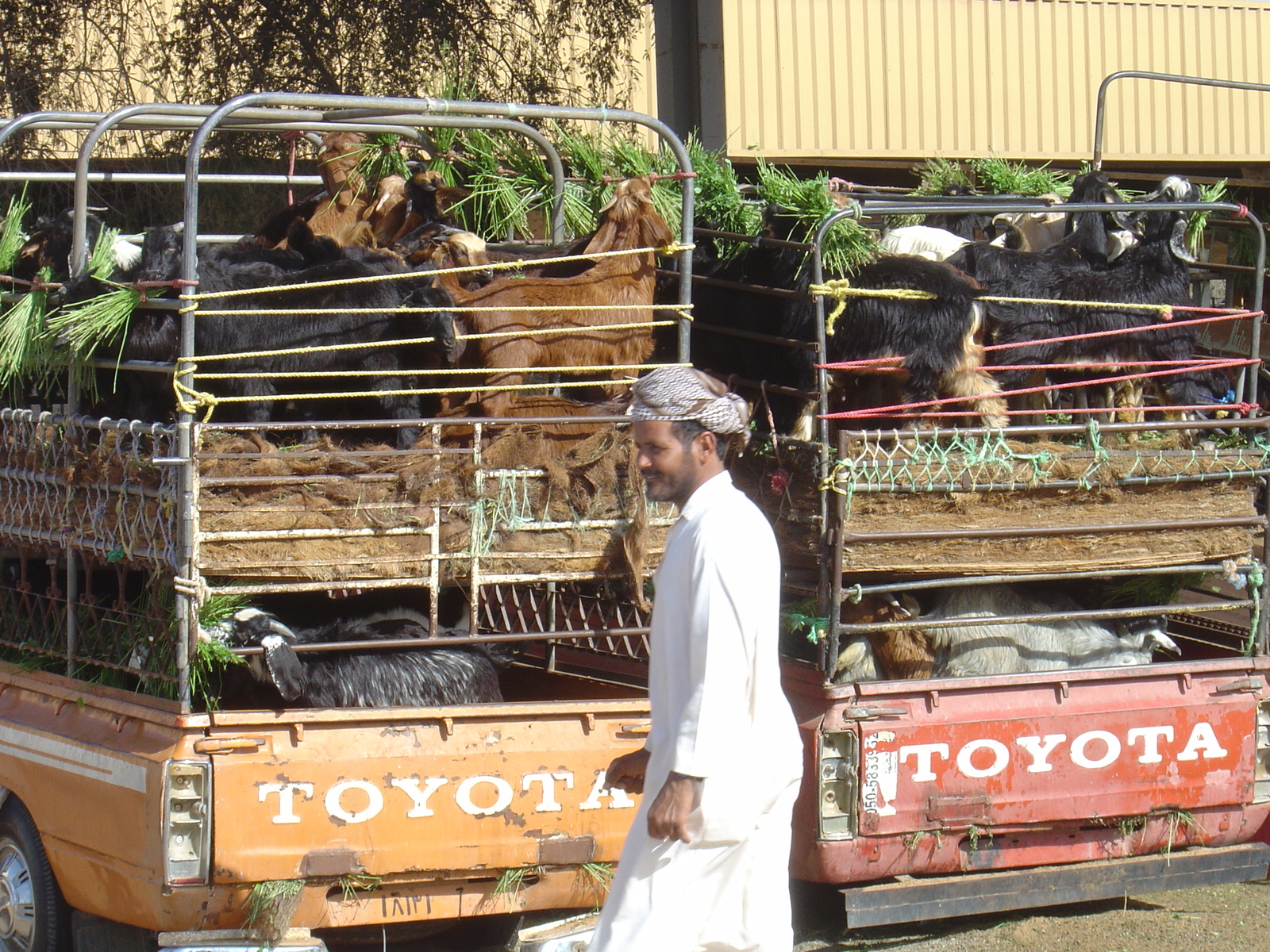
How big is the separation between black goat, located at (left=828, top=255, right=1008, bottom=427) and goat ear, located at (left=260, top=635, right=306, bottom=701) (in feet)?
8.19

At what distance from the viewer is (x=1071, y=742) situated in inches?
203

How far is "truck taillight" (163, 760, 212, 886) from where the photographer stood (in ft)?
13.8

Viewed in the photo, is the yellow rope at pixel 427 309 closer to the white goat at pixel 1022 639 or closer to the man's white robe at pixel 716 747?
the white goat at pixel 1022 639

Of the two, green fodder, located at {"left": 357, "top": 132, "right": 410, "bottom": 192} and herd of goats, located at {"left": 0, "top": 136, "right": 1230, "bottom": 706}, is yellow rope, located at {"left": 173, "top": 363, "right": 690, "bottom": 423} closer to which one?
herd of goats, located at {"left": 0, "top": 136, "right": 1230, "bottom": 706}

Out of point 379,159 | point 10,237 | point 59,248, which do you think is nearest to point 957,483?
point 379,159

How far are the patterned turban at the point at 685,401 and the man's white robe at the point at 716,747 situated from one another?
14 cm

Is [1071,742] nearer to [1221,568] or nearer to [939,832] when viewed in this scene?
[939,832]

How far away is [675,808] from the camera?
3104 millimetres

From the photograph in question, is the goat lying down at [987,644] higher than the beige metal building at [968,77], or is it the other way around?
the beige metal building at [968,77]

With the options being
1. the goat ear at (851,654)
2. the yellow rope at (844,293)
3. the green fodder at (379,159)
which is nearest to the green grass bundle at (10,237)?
the green fodder at (379,159)

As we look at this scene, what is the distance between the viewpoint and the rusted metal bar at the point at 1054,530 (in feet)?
16.6

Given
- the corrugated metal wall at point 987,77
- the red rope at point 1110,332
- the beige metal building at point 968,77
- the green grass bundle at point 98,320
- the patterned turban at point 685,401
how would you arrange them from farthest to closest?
1. the corrugated metal wall at point 987,77
2. the beige metal building at point 968,77
3. the red rope at point 1110,332
4. the green grass bundle at point 98,320
5. the patterned turban at point 685,401

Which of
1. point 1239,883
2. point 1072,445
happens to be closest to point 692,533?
point 1072,445

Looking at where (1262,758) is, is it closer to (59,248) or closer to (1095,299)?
(1095,299)
